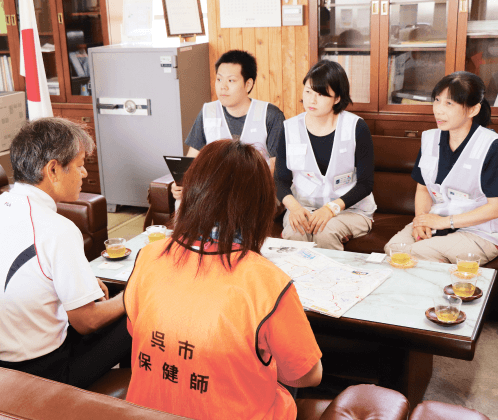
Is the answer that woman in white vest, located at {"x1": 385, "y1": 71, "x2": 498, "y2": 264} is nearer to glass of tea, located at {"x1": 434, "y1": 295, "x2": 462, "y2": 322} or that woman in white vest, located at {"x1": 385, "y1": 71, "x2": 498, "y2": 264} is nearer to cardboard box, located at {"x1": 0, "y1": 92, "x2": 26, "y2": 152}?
glass of tea, located at {"x1": 434, "y1": 295, "x2": 462, "y2": 322}

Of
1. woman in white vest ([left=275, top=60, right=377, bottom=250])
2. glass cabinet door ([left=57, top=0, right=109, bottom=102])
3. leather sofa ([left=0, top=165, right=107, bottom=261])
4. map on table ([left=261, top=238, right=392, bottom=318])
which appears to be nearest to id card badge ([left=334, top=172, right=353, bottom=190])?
woman in white vest ([left=275, top=60, right=377, bottom=250])

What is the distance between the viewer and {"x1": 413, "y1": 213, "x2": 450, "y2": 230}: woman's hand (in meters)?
2.55

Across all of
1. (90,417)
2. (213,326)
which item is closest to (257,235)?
(213,326)

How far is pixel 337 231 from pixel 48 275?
156 cm

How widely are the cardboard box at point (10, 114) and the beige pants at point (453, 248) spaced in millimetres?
3217

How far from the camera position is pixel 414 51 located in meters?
3.52

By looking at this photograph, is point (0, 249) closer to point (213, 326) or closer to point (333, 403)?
point (213, 326)

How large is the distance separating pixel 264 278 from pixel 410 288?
862 millimetres

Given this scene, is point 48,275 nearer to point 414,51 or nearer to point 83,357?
point 83,357

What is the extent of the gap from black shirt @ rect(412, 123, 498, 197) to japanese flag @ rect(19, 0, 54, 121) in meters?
2.76

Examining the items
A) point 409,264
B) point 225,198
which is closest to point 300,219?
point 409,264

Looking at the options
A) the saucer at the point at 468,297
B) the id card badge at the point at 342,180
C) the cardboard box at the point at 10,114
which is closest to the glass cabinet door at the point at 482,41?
the id card badge at the point at 342,180

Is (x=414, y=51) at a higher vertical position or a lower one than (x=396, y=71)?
higher

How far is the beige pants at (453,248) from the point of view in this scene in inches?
97.7
